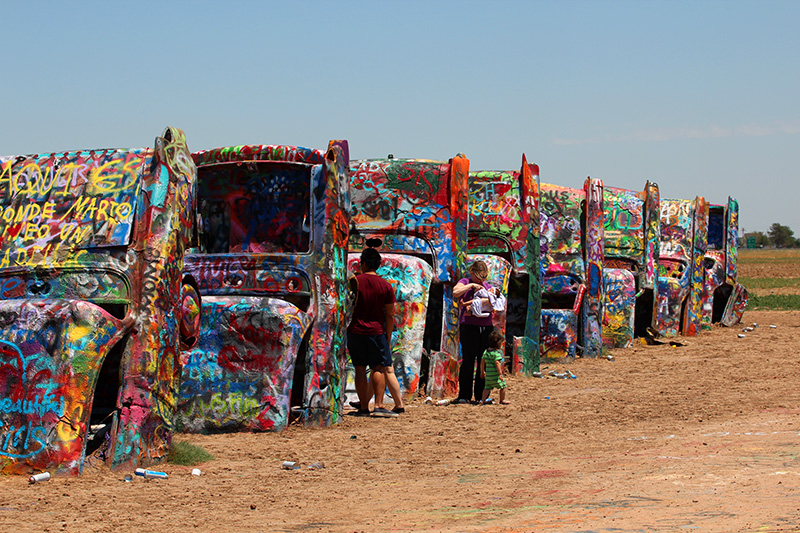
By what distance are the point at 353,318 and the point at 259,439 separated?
1945 millimetres

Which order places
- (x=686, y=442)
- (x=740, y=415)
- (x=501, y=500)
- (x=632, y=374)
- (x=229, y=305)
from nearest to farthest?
(x=501, y=500), (x=686, y=442), (x=229, y=305), (x=740, y=415), (x=632, y=374)

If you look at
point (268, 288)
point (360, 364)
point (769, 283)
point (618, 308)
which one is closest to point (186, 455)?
point (268, 288)

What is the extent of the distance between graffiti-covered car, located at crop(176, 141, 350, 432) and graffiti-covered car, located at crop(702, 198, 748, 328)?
16.0 metres

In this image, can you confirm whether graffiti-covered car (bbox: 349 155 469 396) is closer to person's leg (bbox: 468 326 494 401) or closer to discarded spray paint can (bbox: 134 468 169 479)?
person's leg (bbox: 468 326 494 401)

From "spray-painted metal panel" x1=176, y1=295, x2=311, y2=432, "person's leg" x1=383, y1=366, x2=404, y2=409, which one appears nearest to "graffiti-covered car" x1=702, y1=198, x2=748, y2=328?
"person's leg" x1=383, y1=366, x2=404, y2=409

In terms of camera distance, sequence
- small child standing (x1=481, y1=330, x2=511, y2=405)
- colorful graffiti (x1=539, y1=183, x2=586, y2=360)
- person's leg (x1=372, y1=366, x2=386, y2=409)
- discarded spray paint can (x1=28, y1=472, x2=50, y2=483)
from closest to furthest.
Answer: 1. discarded spray paint can (x1=28, y1=472, x2=50, y2=483)
2. person's leg (x1=372, y1=366, x2=386, y2=409)
3. small child standing (x1=481, y1=330, x2=511, y2=405)
4. colorful graffiti (x1=539, y1=183, x2=586, y2=360)

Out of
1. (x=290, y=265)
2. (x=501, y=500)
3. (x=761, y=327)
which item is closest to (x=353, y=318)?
(x=290, y=265)

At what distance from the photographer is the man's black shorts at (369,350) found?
985 centimetres

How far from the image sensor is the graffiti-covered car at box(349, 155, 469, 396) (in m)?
11.7

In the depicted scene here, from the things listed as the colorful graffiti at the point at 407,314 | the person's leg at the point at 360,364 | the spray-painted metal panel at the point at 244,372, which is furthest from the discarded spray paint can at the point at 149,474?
the colorful graffiti at the point at 407,314

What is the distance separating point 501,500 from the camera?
6.05 m

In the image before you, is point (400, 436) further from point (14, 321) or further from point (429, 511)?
point (14, 321)

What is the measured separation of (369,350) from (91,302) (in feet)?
11.6

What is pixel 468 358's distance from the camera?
11.1 m
